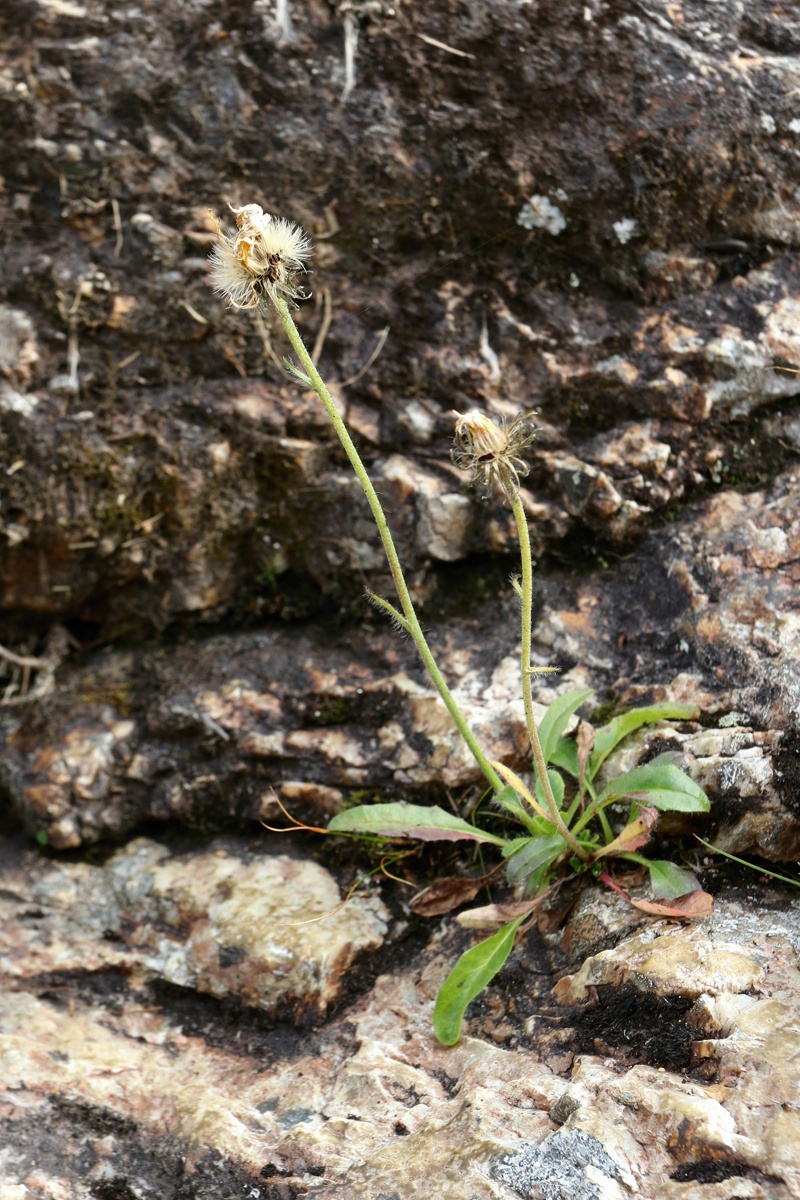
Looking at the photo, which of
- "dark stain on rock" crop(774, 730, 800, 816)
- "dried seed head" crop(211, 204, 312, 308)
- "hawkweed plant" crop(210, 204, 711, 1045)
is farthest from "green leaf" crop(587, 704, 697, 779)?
"dried seed head" crop(211, 204, 312, 308)

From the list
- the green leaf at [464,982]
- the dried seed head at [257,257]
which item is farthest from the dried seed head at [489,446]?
the green leaf at [464,982]

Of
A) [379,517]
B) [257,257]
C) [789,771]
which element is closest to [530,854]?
[789,771]

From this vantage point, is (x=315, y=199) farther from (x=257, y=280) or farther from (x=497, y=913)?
(x=497, y=913)

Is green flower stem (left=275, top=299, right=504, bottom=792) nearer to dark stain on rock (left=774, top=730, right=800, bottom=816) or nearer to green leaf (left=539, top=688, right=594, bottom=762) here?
green leaf (left=539, top=688, right=594, bottom=762)

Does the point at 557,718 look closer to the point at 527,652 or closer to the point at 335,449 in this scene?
the point at 527,652

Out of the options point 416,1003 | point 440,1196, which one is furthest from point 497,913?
point 440,1196
